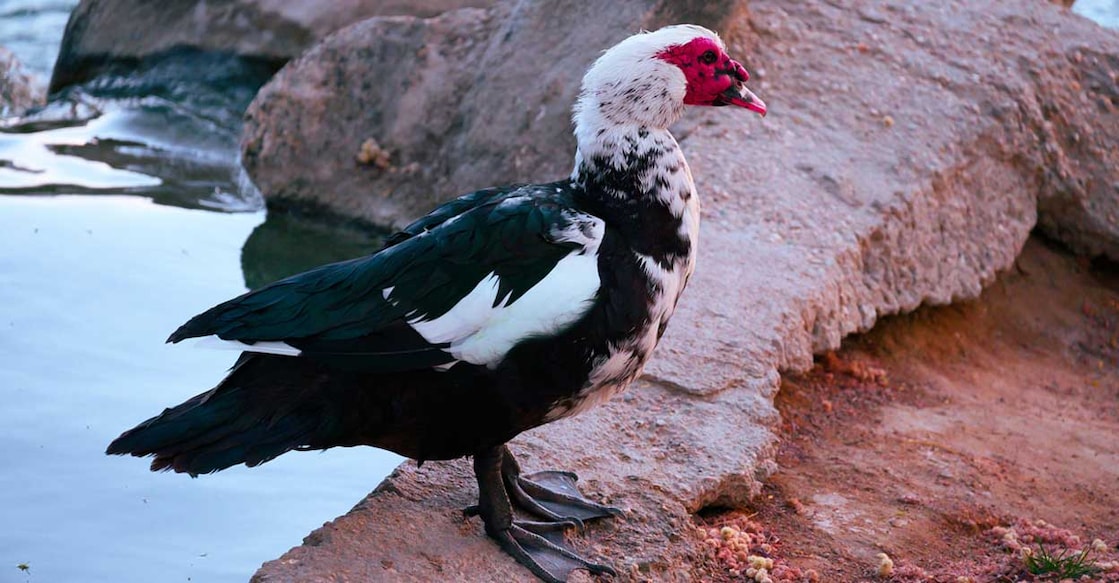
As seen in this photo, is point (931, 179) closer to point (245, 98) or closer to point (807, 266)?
point (807, 266)

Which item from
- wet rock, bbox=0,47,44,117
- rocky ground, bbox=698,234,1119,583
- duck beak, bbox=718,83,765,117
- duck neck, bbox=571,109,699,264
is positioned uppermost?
duck beak, bbox=718,83,765,117

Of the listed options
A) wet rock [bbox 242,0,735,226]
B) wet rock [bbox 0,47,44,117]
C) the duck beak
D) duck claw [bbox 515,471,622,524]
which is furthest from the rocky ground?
wet rock [bbox 0,47,44,117]

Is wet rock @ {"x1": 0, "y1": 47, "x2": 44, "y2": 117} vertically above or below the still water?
below

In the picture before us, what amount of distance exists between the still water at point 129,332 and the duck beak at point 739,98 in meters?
1.76

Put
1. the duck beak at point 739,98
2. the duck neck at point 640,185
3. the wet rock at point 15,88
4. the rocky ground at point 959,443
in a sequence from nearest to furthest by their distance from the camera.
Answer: the duck neck at point 640,185 → the duck beak at point 739,98 → the rocky ground at point 959,443 → the wet rock at point 15,88

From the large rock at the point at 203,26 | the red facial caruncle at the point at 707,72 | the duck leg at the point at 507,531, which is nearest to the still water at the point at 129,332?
the large rock at the point at 203,26

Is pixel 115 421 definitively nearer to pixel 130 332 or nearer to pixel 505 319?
pixel 130 332

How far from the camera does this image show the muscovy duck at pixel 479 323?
2881 millimetres

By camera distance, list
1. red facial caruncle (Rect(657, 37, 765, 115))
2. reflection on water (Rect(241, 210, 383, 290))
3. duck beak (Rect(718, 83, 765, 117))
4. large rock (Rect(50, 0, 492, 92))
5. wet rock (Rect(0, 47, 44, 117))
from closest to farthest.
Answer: red facial caruncle (Rect(657, 37, 765, 115))
duck beak (Rect(718, 83, 765, 117))
reflection on water (Rect(241, 210, 383, 290))
large rock (Rect(50, 0, 492, 92))
wet rock (Rect(0, 47, 44, 117))

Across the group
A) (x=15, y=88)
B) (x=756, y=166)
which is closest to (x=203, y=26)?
(x=15, y=88)

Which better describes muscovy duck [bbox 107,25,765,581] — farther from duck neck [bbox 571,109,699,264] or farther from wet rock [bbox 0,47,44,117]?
wet rock [bbox 0,47,44,117]

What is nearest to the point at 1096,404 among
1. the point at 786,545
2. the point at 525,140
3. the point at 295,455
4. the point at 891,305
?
the point at 891,305

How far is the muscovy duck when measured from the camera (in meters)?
2.88

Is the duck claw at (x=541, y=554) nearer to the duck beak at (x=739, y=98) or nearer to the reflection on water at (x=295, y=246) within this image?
the duck beak at (x=739, y=98)
